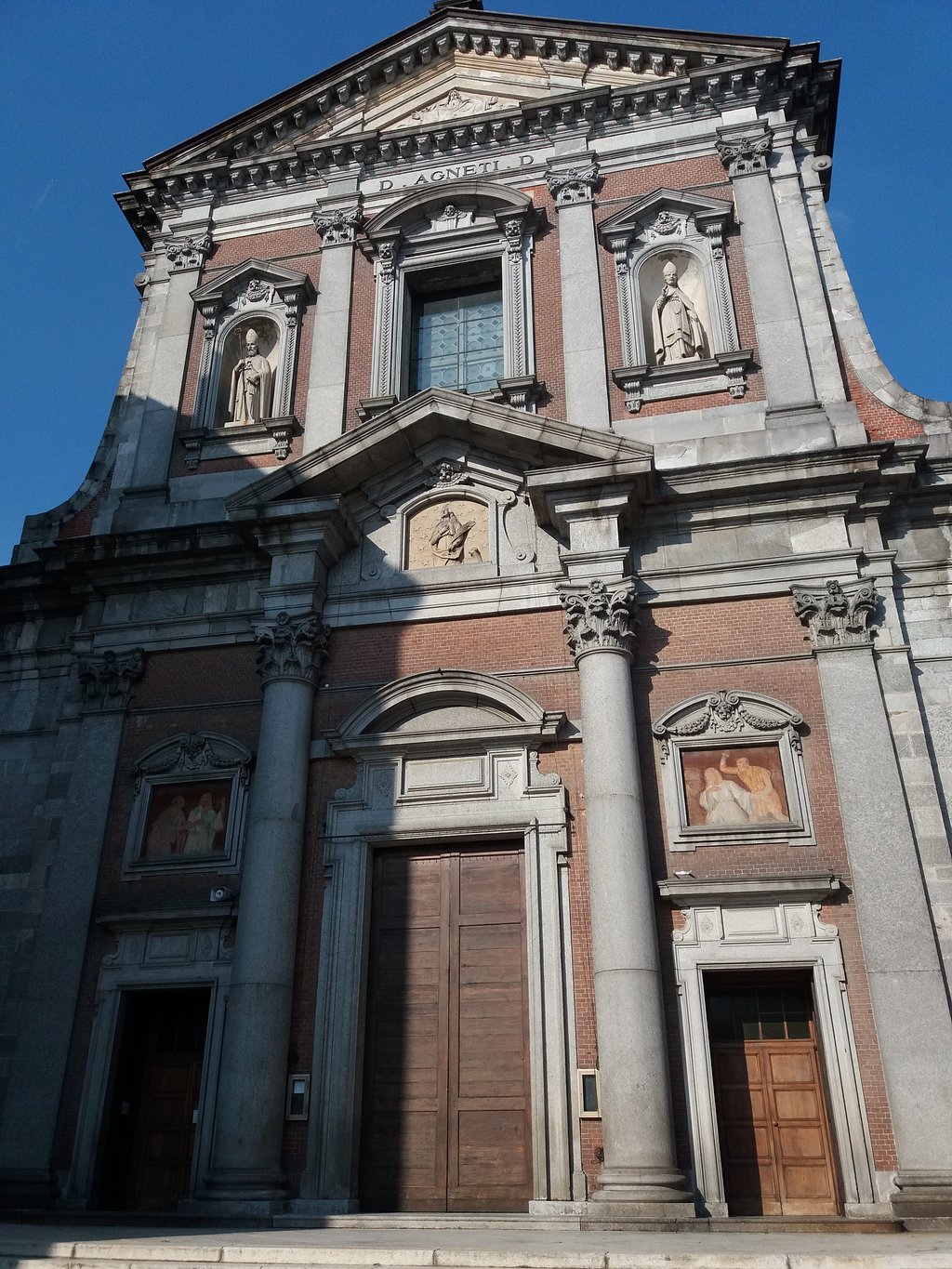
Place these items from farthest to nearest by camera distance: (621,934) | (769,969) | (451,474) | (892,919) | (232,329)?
(232,329) → (451,474) → (769,969) → (621,934) → (892,919)

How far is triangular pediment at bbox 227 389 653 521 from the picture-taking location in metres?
13.3

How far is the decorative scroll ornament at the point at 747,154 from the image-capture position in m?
15.6

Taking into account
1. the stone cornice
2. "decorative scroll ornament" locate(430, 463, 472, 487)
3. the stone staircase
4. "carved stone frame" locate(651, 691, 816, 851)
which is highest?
the stone cornice

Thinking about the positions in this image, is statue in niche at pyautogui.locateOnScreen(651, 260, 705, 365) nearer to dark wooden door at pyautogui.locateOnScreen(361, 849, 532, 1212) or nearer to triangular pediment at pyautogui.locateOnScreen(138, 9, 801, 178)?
triangular pediment at pyautogui.locateOnScreen(138, 9, 801, 178)

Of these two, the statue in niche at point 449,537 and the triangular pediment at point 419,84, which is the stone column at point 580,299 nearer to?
the statue in niche at point 449,537

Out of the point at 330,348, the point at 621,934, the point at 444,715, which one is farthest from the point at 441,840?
the point at 330,348

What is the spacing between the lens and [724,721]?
469 inches

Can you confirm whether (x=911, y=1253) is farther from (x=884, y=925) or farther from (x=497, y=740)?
(x=497, y=740)

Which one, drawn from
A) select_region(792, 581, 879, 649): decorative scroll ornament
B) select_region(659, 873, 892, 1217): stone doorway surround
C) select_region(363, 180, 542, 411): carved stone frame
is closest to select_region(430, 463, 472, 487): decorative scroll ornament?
select_region(363, 180, 542, 411): carved stone frame

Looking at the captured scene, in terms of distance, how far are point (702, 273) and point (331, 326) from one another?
5376 mm

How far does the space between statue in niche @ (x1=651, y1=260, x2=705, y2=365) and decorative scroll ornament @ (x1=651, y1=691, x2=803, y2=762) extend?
4.97 meters

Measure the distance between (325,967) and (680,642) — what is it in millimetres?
5324

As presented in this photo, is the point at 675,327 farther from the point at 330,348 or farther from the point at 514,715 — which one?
the point at 514,715

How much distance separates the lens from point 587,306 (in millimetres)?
15117
